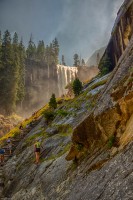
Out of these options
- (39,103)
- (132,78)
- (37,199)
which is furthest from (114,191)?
(39,103)

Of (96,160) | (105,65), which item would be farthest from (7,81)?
(96,160)

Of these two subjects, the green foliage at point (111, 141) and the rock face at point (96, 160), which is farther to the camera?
the green foliage at point (111, 141)

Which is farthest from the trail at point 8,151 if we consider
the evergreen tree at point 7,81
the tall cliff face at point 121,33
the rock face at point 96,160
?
the evergreen tree at point 7,81

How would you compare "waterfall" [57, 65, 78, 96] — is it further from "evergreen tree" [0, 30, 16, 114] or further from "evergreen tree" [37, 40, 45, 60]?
"evergreen tree" [0, 30, 16, 114]

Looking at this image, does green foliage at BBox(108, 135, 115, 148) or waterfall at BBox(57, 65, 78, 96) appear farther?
waterfall at BBox(57, 65, 78, 96)

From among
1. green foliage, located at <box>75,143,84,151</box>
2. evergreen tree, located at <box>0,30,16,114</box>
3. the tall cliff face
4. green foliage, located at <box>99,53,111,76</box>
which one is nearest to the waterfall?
evergreen tree, located at <box>0,30,16,114</box>

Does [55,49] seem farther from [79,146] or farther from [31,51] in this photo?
[79,146]

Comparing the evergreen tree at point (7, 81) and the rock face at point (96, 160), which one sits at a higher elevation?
the evergreen tree at point (7, 81)

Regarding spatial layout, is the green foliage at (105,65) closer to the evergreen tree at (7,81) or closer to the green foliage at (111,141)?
the green foliage at (111,141)

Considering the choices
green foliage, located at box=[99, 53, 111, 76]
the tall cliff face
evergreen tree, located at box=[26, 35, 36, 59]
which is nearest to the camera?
the tall cliff face

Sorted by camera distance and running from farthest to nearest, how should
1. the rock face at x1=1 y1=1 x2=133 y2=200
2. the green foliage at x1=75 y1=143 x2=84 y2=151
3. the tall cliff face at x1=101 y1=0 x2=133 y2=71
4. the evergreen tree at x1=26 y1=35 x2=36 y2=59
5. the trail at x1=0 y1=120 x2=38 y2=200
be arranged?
the evergreen tree at x1=26 y1=35 x2=36 y2=59, the tall cliff face at x1=101 y1=0 x2=133 y2=71, the trail at x1=0 y1=120 x2=38 y2=200, the green foliage at x1=75 y1=143 x2=84 y2=151, the rock face at x1=1 y1=1 x2=133 y2=200

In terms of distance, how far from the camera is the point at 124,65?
1680cm

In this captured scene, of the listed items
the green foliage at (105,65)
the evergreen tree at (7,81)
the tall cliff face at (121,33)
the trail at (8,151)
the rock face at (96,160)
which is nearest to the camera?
the rock face at (96,160)

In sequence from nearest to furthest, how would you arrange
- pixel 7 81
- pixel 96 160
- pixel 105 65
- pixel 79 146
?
pixel 96 160 < pixel 79 146 < pixel 105 65 < pixel 7 81
